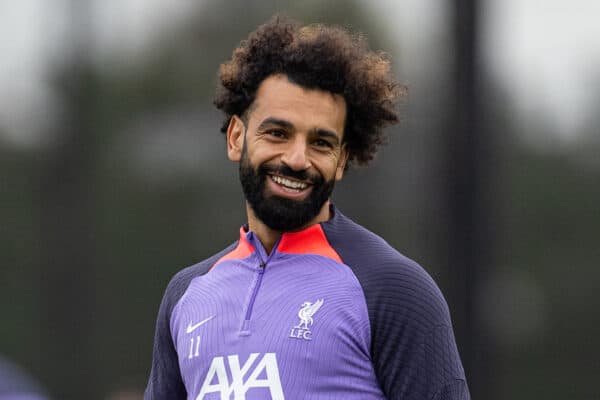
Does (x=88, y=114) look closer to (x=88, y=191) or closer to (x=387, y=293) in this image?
(x=88, y=191)

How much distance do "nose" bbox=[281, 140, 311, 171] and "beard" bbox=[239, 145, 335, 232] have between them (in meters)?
0.02

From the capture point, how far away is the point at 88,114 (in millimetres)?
6168

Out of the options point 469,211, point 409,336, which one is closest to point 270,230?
point 409,336

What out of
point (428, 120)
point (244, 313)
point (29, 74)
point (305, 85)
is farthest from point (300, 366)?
point (29, 74)

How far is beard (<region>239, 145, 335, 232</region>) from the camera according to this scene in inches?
98.7

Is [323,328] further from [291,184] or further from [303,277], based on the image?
[291,184]

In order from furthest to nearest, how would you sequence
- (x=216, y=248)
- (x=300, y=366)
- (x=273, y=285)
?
(x=216, y=248) < (x=273, y=285) < (x=300, y=366)

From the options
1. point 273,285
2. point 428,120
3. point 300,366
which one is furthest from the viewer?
point 428,120

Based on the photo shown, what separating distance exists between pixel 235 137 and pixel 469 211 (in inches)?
112

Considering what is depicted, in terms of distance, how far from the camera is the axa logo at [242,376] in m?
2.34

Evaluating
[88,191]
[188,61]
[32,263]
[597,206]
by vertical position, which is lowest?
[32,263]

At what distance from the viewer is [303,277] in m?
2.48

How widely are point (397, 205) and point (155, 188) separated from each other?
4.65 ft

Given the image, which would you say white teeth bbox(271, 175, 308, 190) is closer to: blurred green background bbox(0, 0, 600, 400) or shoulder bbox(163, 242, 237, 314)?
shoulder bbox(163, 242, 237, 314)
